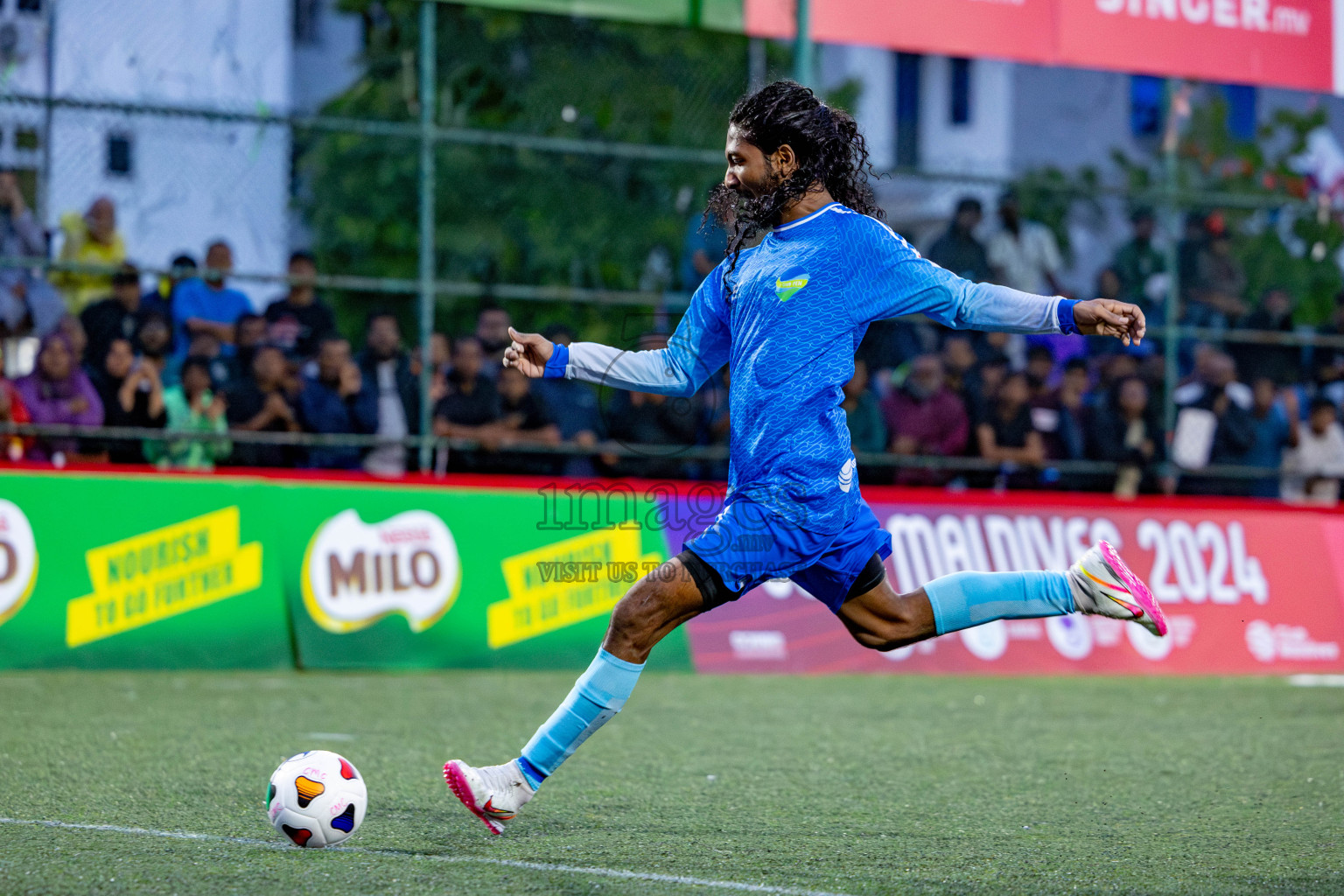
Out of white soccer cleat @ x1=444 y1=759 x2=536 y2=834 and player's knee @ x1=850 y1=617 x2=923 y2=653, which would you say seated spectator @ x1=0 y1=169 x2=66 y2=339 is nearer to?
white soccer cleat @ x1=444 y1=759 x2=536 y2=834

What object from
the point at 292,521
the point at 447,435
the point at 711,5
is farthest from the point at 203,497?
the point at 711,5

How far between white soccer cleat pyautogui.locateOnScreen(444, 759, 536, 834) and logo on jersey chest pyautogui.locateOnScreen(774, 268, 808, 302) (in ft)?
5.20

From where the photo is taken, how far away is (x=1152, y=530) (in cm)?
1208

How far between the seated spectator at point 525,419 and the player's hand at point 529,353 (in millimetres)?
6300

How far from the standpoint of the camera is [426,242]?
11.5m

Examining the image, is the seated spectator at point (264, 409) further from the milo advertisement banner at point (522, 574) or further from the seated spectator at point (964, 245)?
the seated spectator at point (964, 245)

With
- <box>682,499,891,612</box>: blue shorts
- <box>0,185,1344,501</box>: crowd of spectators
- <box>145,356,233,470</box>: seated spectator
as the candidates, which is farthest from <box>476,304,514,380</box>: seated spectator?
<box>682,499,891,612</box>: blue shorts

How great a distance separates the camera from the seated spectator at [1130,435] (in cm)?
1289

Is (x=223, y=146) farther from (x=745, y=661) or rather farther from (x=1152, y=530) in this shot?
(x=1152, y=530)

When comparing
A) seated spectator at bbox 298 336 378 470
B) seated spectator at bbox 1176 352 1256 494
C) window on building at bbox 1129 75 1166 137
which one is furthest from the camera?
window on building at bbox 1129 75 1166 137

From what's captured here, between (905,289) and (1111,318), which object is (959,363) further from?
(1111,318)

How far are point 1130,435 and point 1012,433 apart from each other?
1.01 metres

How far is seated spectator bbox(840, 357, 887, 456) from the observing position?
12.4m

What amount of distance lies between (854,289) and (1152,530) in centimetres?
775
